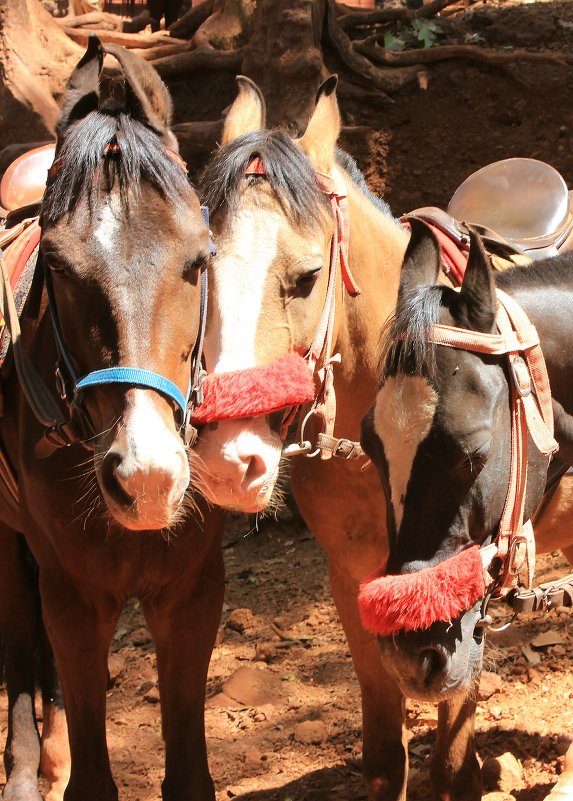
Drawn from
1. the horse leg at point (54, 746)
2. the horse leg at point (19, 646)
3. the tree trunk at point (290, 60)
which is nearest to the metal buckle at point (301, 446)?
the horse leg at point (19, 646)

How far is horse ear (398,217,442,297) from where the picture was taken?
2471 millimetres

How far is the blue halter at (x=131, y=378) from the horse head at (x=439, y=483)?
18.5 inches

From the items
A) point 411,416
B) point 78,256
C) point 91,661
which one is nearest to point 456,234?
point 411,416

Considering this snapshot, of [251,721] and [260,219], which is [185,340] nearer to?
[260,219]

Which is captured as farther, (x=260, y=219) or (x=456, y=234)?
(x=456, y=234)

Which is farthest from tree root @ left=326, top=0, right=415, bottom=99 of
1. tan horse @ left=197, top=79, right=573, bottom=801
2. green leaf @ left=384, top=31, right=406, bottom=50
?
tan horse @ left=197, top=79, right=573, bottom=801

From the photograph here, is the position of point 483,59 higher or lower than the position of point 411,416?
higher

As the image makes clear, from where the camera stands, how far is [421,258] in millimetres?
2486

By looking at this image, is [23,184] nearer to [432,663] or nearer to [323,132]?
[323,132]

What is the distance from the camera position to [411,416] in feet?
7.06

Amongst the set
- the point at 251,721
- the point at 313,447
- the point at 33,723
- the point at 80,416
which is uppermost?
the point at 80,416

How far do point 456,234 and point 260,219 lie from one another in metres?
0.82

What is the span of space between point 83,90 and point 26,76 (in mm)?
5322

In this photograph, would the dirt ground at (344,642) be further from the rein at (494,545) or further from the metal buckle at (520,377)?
the metal buckle at (520,377)
